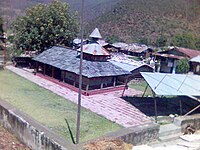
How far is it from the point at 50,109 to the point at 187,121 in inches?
301

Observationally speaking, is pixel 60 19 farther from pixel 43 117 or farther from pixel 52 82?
pixel 43 117

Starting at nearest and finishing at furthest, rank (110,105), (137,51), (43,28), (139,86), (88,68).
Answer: (110,105), (88,68), (139,86), (43,28), (137,51)

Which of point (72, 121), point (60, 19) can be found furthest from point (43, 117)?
point (60, 19)

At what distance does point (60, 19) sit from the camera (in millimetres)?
27594

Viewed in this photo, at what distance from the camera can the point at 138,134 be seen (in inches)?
505

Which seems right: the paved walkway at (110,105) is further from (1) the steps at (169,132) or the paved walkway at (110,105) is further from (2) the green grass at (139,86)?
(1) the steps at (169,132)

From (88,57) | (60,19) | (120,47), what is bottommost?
(120,47)

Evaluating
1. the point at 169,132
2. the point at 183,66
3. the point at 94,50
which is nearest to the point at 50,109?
the point at 169,132

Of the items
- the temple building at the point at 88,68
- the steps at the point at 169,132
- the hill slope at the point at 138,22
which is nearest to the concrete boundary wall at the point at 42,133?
the steps at the point at 169,132

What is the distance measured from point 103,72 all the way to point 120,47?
3479 centimetres

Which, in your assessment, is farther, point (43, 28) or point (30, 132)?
point (43, 28)

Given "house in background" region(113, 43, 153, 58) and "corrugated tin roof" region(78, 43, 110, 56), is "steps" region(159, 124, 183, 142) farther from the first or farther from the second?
"house in background" region(113, 43, 153, 58)

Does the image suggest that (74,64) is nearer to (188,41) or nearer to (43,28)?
(43,28)

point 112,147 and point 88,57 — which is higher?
point 88,57
